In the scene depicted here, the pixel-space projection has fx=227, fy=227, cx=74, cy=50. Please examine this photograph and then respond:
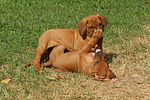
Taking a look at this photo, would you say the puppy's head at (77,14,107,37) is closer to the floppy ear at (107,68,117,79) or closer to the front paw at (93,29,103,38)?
the front paw at (93,29,103,38)

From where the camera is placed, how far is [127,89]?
3725 millimetres

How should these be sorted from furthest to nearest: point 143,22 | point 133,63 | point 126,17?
point 126,17
point 143,22
point 133,63

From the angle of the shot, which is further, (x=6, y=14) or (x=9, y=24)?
(x=6, y=14)

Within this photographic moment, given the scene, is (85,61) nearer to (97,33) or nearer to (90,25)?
(97,33)

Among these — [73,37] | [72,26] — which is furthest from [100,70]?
[72,26]

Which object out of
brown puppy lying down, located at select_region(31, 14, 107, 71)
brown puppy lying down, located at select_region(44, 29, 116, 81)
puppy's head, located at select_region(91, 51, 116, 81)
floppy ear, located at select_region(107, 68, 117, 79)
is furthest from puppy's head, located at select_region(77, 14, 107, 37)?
floppy ear, located at select_region(107, 68, 117, 79)

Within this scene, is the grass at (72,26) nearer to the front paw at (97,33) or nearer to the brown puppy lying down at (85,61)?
the brown puppy lying down at (85,61)

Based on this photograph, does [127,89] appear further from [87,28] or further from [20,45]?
[20,45]

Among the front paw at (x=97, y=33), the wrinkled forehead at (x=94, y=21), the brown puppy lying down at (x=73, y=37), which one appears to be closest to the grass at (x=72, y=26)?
the brown puppy lying down at (x=73, y=37)

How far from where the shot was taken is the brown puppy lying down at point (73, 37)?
4.17 metres

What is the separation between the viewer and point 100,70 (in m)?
3.84

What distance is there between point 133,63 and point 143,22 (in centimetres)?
225

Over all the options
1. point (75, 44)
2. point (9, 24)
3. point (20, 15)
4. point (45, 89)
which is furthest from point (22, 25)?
point (45, 89)

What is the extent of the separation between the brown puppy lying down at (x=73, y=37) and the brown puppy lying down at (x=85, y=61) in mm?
121
